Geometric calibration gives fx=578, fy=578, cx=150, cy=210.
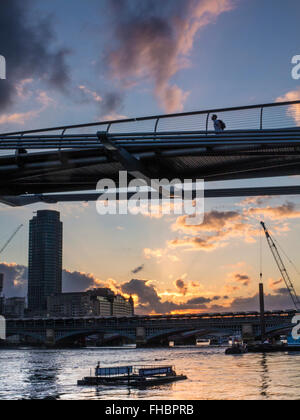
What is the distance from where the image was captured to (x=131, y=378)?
64500 mm

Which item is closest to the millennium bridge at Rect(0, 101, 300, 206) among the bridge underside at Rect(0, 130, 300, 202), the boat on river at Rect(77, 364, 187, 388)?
the bridge underside at Rect(0, 130, 300, 202)

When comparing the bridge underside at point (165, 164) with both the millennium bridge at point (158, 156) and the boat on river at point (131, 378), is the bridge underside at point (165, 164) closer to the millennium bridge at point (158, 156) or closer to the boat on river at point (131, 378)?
the millennium bridge at point (158, 156)

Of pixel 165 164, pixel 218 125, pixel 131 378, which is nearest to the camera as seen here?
pixel 218 125

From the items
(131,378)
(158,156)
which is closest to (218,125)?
(158,156)

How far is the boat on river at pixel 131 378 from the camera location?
62.6 metres

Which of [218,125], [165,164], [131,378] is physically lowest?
[131,378]

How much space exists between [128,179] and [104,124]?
367 centimetres

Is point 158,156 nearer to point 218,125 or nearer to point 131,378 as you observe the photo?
point 218,125

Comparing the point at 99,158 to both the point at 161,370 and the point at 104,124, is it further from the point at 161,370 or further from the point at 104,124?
the point at 161,370

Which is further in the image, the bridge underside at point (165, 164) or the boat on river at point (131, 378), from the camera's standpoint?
the boat on river at point (131, 378)

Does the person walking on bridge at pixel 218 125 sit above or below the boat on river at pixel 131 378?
above

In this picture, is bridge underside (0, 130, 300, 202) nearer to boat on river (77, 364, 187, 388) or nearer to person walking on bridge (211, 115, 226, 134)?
Answer: person walking on bridge (211, 115, 226, 134)

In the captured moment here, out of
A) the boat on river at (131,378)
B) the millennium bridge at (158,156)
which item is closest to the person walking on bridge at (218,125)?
the millennium bridge at (158,156)

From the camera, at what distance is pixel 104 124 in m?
26.4
